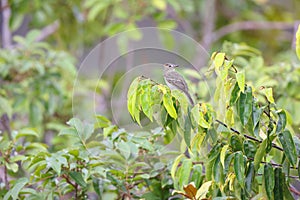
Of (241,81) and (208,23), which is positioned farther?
(208,23)

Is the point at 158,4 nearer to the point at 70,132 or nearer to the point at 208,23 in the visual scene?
the point at 208,23

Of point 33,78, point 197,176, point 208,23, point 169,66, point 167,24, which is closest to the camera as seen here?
point 169,66

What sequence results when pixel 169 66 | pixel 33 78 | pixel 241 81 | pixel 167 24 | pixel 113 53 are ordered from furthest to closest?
pixel 167 24 → pixel 33 78 → pixel 113 53 → pixel 169 66 → pixel 241 81

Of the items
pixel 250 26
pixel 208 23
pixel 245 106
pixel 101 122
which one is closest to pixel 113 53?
pixel 101 122

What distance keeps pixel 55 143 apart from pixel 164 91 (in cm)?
153

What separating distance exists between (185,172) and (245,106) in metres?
0.24

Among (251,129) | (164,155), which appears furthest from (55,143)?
(251,129)

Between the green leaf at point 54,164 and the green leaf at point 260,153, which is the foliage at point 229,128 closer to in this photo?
the green leaf at point 260,153

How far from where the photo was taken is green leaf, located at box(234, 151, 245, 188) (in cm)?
96

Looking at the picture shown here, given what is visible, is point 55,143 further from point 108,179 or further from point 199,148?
point 199,148

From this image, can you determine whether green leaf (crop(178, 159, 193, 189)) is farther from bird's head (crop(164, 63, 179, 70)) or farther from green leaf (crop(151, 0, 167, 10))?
green leaf (crop(151, 0, 167, 10))

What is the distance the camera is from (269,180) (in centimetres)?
98

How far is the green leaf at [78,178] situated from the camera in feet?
3.70

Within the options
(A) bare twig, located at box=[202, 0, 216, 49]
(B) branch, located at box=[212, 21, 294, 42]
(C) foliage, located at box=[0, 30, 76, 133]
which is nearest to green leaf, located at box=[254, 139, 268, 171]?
(C) foliage, located at box=[0, 30, 76, 133]
